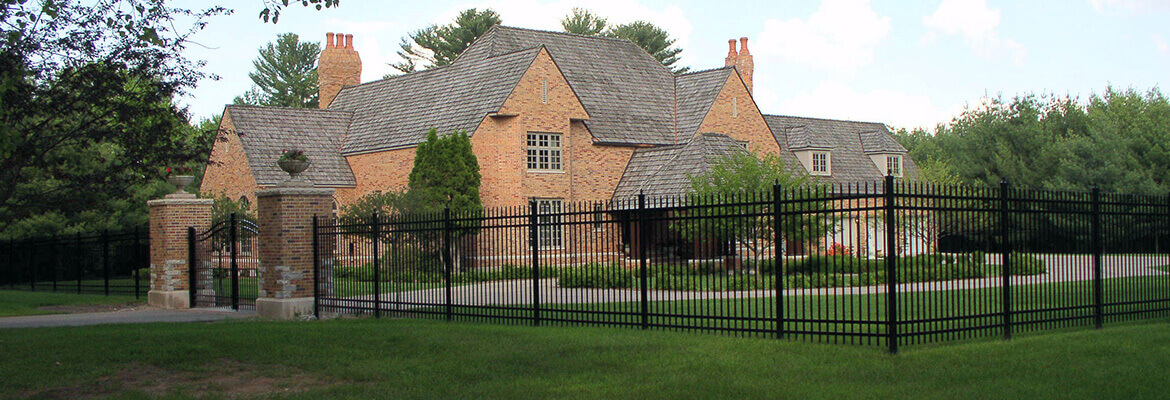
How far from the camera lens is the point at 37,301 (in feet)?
79.1

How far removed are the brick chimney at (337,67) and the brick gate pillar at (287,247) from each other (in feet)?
102

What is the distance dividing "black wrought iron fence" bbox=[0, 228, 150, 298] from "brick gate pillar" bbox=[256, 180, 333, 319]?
29.4 ft

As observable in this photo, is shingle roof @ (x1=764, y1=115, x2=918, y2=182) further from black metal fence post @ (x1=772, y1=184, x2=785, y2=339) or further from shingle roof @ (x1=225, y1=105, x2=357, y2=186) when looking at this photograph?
black metal fence post @ (x1=772, y1=184, x2=785, y2=339)

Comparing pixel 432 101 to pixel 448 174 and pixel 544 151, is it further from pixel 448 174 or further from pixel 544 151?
pixel 448 174

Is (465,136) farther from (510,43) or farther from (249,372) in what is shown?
(249,372)

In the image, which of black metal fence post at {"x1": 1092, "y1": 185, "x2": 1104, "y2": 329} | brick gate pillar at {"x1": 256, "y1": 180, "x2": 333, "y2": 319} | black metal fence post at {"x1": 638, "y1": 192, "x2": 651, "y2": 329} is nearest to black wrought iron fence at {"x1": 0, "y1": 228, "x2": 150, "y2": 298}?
brick gate pillar at {"x1": 256, "y1": 180, "x2": 333, "y2": 319}

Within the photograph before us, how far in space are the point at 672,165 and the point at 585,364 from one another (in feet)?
86.1

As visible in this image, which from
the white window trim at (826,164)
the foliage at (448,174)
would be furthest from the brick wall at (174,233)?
the white window trim at (826,164)

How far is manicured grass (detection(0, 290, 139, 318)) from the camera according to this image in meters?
21.4

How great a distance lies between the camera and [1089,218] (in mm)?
14211

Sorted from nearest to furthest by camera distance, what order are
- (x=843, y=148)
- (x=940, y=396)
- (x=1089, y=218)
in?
(x=940, y=396), (x=1089, y=218), (x=843, y=148)

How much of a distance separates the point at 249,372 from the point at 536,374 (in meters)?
3.10

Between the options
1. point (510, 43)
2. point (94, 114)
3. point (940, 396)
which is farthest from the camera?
point (510, 43)

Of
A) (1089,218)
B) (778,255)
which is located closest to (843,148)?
(1089,218)
